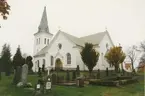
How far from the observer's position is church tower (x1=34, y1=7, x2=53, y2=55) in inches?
2589

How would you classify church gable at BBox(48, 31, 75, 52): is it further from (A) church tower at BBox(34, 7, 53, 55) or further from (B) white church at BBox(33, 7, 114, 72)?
(A) church tower at BBox(34, 7, 53, 55)

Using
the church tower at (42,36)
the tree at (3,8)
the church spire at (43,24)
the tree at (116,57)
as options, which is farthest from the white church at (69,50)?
the tree at (3,8)

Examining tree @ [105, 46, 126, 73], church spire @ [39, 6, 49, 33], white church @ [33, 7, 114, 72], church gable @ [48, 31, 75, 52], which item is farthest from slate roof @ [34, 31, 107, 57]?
church spire @ [39, 6, 49, 33]

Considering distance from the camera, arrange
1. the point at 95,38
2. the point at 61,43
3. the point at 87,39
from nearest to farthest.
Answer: the point at 61,43 → the point at 95,38 → the point at 87,39

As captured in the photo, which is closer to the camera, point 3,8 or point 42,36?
point 3,8

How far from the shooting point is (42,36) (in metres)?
65.9

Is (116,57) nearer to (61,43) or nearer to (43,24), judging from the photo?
(61,43)

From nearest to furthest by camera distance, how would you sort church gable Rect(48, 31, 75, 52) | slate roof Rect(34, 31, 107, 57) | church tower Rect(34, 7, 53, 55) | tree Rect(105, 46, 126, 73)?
tree Rect(105, 46, 126, 73) < church gable Rect(48, 31, 75, 52) < slate roof Rect(34, 31, 107, 57) < church tower Rect(34, 7, 53, 55)

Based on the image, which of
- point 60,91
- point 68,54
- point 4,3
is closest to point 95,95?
point 60,91

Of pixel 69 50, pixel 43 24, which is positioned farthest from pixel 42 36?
pixel 69 50

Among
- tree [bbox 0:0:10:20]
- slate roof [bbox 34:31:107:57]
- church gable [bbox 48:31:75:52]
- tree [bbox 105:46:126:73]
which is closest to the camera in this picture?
tree [bbox 0:0:10:20]

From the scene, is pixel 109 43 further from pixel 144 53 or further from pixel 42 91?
pixel 42 91

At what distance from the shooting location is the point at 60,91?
17.3 meters

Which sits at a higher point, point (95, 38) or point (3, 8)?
point (95, 38)
